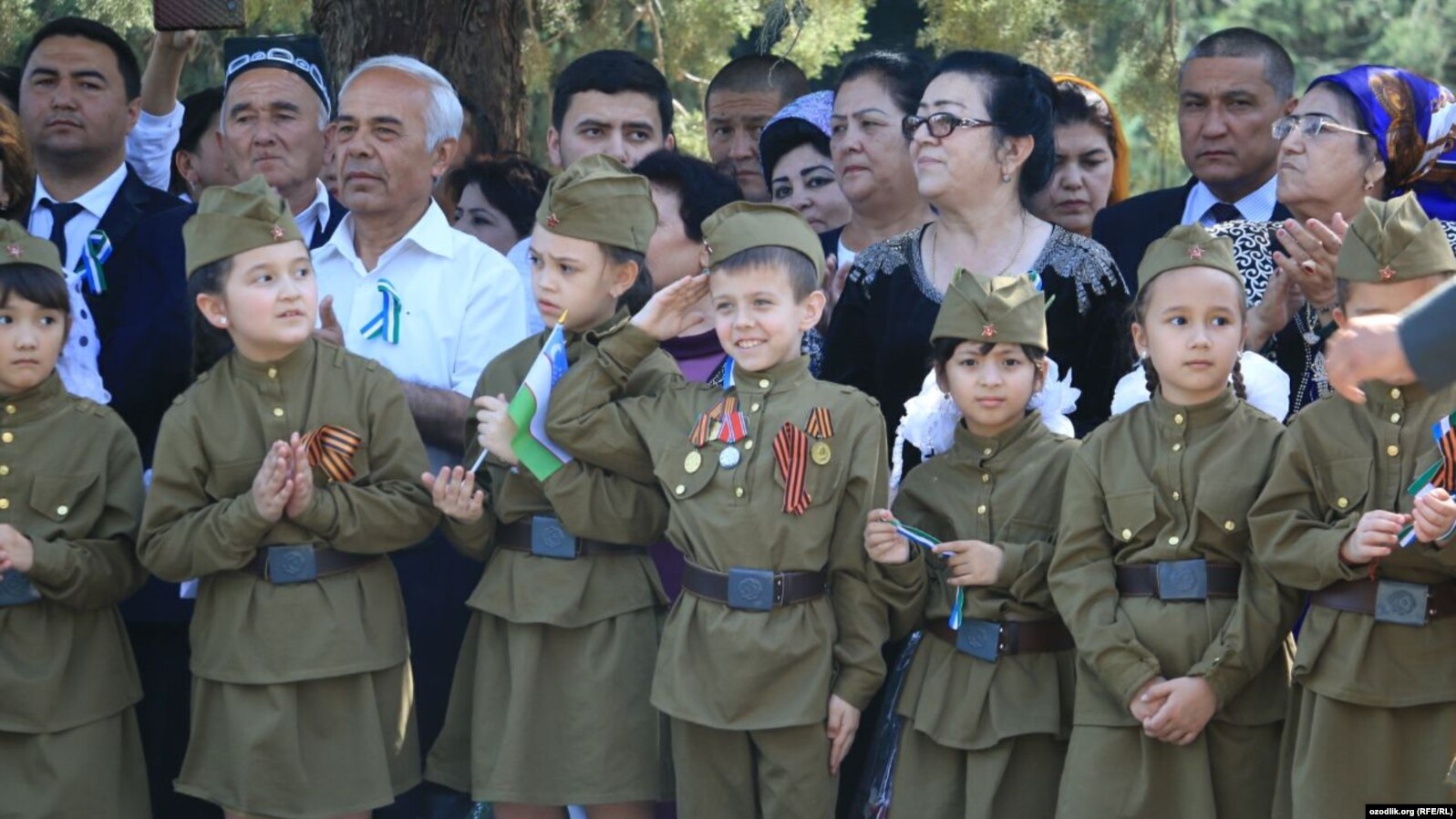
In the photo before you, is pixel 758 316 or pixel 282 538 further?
pixel 282 538

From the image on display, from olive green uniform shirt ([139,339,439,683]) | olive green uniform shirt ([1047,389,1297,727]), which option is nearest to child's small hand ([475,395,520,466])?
olive green uniform shirt ([139,339,439,683])

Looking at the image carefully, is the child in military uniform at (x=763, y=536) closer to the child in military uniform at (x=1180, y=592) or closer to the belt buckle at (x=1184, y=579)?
the child in military uniform at (x=1180, y=592)

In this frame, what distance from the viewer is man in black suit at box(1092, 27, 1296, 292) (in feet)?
20.2

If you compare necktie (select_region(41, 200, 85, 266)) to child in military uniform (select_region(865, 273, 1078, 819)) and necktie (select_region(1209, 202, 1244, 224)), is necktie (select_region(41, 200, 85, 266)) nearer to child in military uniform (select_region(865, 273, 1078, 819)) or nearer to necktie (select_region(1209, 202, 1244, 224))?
child in military uniform (select_region(865, 273, 1078, 819))

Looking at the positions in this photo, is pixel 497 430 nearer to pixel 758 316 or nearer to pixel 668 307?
pixel 668 307

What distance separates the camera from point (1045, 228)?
207 inches

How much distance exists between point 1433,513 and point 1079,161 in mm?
3109

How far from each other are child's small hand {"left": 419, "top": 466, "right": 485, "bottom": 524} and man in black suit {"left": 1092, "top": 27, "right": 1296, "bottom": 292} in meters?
2.38

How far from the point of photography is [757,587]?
4.56 meters

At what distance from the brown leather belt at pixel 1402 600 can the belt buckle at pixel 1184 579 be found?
1.09 feet

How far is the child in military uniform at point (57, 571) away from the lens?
487 centimetres

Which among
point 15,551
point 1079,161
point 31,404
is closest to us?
point 15,551

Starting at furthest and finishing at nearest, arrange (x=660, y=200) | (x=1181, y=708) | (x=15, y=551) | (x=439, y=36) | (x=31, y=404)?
1. (x=439, y=36)
2. (x=660, y=200)
3. (x=31, y=404)
4. (x=15, y=551)
5. (x=1181, y=708)

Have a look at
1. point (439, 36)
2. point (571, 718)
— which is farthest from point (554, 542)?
point (439, 36)
